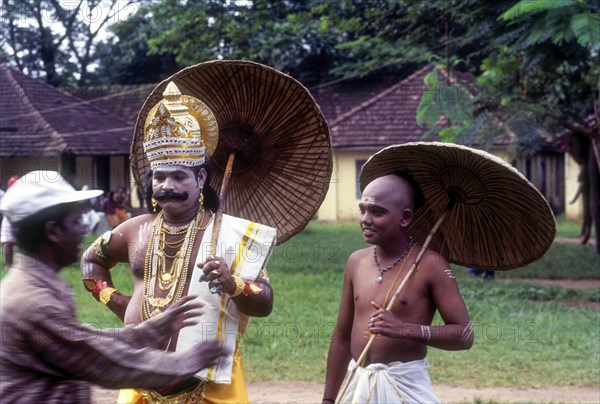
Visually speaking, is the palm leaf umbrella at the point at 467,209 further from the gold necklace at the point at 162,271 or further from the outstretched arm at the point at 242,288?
the gold necklace at the point at 162,271

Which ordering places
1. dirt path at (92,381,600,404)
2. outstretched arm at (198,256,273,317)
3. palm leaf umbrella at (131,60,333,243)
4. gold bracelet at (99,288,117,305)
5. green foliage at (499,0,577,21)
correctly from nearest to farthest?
1. outstretched arm at (198,256,273,317)
2. gold bracelet at (99,288,117,305)
3. palm leaf umbrella at (131,60,333,243)
4. dirt path at (92,381,600,404)
5. green foliage at (499,0,577,21)

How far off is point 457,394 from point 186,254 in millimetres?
3711

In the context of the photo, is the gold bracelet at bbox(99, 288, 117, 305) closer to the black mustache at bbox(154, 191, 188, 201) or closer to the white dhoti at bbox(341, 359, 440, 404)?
the black mustache at bbox(154, 191, 188, 201)

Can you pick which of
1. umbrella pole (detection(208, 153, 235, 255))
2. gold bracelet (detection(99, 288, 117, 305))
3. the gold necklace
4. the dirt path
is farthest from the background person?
the dirt path

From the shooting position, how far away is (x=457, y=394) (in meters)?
6.93

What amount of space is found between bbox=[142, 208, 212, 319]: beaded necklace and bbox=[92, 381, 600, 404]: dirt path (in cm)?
310

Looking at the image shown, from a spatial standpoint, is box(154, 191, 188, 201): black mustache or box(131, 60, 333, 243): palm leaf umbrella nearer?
box(154, 191, 188, 201): black mustache

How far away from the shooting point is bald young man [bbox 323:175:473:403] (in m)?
3.65

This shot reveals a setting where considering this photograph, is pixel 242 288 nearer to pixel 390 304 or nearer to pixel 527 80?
pixel 390 304

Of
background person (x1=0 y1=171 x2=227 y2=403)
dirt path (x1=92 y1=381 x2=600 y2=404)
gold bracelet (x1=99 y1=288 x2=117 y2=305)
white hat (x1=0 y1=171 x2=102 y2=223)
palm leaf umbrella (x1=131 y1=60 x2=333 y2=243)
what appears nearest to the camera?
background person (x1=0 y1=171 x2=227 y2=403)

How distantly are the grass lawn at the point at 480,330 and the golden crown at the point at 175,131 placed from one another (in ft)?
12.7

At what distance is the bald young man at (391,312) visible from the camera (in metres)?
3.65

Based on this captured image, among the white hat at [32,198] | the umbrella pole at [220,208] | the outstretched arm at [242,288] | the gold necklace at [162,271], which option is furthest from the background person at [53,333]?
the umbrella pole at [220,208]

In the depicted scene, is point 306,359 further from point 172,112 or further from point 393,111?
point 393,111
